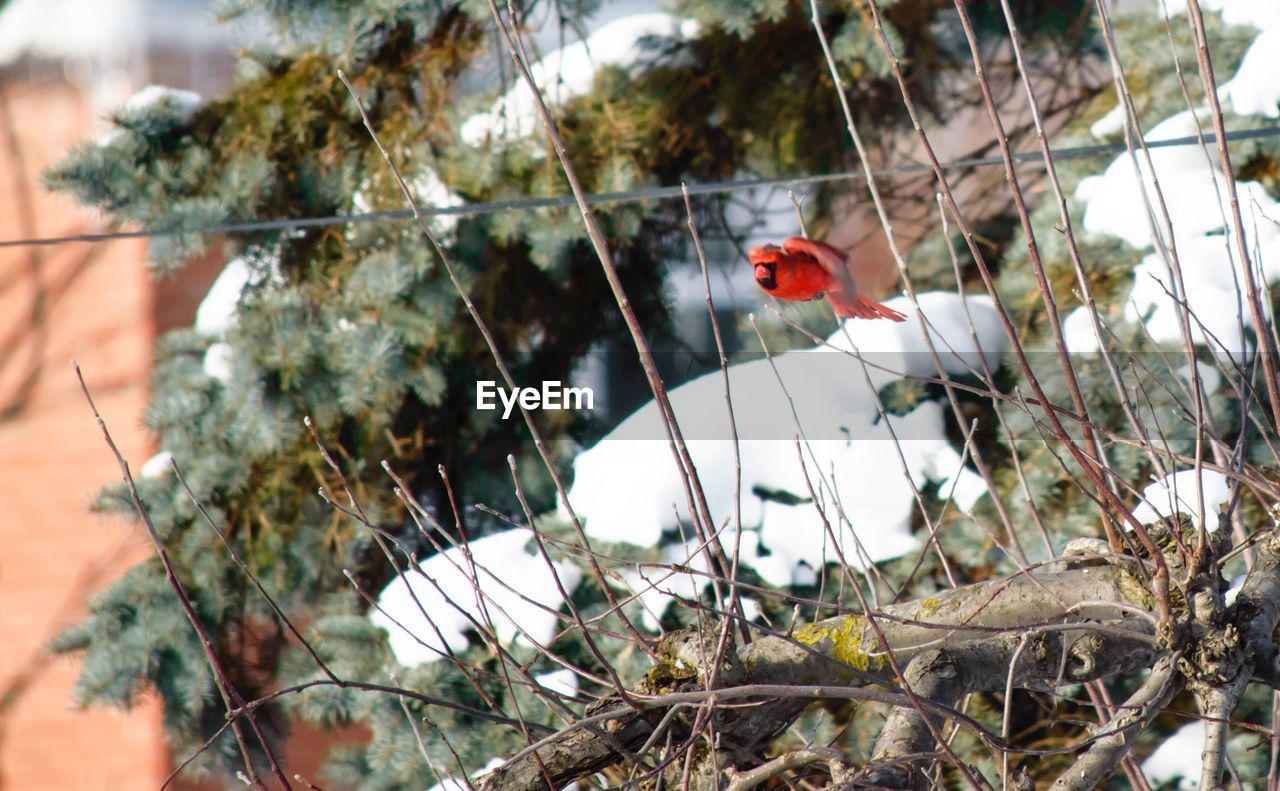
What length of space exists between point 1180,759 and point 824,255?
4.45 feet

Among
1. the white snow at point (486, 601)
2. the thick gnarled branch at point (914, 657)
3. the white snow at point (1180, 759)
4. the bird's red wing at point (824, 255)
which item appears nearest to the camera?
the thick gnarled branch at point (914, 657)

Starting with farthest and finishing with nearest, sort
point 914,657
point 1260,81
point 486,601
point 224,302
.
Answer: point 224,302, point 486,601, point 1260,81, point 914,657

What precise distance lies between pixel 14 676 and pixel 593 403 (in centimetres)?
235

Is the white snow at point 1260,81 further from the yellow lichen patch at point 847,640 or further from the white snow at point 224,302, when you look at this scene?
the white snow at point 224,302

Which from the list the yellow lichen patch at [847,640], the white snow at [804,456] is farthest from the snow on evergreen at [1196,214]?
the yellow lichen patch at [847,640]

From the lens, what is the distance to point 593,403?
8.20 ft

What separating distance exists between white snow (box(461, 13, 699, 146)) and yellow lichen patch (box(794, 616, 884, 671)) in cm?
148

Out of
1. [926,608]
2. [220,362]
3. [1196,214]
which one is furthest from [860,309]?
[220,362]

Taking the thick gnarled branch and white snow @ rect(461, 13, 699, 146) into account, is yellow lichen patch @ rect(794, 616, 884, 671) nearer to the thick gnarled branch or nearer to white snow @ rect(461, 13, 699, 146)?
the thick gnarled branch

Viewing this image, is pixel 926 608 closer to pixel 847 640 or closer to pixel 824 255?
pixel 847 640

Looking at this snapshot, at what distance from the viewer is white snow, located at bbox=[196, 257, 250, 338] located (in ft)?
7.91

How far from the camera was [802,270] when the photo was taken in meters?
1.05

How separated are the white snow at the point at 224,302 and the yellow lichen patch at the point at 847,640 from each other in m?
1.76

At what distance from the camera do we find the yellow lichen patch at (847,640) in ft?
3.28
